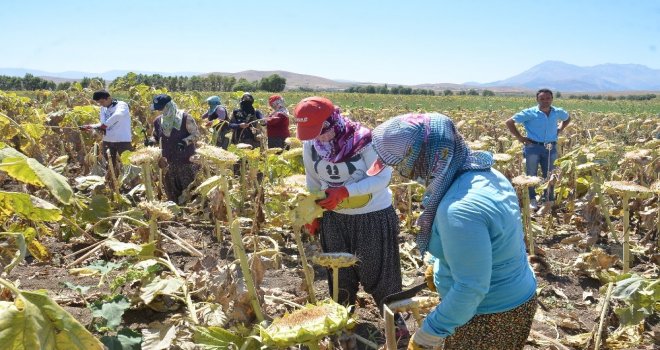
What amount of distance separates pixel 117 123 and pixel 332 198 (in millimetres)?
4301

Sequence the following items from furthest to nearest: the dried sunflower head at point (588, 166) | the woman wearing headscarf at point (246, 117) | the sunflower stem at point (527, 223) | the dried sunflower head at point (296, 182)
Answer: the woman wearing headscarf at point (246, 117)
the dried sunflower head at point (588, 166)
the sunflower stem at point (527, 223)
the dried sunflower head at point (296, 182)

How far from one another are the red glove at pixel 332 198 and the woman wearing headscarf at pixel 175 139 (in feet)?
10.6

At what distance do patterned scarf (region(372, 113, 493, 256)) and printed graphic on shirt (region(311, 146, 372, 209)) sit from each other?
0.87m

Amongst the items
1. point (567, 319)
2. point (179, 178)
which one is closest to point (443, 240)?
point (567, 319)

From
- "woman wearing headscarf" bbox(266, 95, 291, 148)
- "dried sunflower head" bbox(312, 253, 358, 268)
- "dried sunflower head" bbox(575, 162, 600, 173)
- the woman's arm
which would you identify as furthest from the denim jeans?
"dried sunflower head" bbox(312, 253, 358, 268)

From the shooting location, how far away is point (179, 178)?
216 inches

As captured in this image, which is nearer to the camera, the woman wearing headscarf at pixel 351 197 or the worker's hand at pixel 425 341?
the worker's hand at pixel 425 341

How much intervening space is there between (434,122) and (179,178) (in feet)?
13.9

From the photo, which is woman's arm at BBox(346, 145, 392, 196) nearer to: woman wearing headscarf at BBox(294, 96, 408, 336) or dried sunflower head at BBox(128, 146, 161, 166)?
woman wearing headscarf at BBox(294, 96, 408, 336)

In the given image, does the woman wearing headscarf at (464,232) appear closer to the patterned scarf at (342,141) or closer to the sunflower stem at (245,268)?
the sunflower stem at (245,268)

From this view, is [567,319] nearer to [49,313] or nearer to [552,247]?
[552,247]

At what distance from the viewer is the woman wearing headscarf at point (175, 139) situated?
523cm

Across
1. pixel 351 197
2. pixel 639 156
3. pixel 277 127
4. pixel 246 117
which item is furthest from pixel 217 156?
pixel 246 117

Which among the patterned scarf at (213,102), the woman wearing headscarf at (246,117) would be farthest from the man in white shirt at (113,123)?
the patterned scarf at (213,102)
